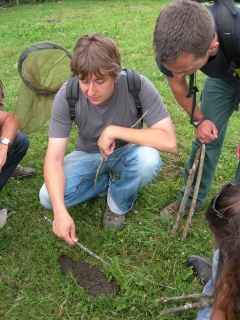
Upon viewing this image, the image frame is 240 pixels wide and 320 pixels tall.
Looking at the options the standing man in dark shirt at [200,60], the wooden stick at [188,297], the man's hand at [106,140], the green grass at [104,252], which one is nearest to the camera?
the standing man in dark shirt at [200,60]

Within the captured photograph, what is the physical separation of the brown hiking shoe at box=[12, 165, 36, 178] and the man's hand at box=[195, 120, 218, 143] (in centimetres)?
167

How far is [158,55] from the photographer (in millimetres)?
1955

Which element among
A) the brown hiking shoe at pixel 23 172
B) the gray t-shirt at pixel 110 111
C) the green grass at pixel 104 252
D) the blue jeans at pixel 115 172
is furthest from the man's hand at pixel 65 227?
the brown hiking shoe at pixel 23 172

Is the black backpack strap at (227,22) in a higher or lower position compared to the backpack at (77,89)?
higher

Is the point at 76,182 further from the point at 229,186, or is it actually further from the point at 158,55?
the point at 229,186

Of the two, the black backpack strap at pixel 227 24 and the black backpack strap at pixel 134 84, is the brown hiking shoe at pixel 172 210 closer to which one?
the black backpack strap at pixel 134 84

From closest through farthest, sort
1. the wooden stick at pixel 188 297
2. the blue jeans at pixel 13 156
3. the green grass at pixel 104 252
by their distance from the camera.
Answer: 1. the wooden stick at pixel 188 297
2. the green grass at pixel 104 252
3. the blue jeans at pixel 13 156

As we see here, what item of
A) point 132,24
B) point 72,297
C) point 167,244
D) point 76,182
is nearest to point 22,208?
point 76,182

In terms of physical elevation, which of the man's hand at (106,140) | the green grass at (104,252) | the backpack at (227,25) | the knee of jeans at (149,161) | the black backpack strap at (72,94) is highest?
the backpack at (227,25)

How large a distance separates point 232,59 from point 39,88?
194cm

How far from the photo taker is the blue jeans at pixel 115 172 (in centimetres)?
263

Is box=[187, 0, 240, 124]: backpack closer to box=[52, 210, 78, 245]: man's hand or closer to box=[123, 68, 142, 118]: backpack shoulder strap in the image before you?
box=[123, 68, 142, 118]: backpack shoulder strap

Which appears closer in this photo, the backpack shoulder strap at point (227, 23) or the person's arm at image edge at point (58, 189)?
the backpack shoulder strap at point (227, 23)

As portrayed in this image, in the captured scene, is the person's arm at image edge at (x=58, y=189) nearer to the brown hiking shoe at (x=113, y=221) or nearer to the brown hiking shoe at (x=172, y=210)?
the brown hiking shoe at (x=113, y=221)
